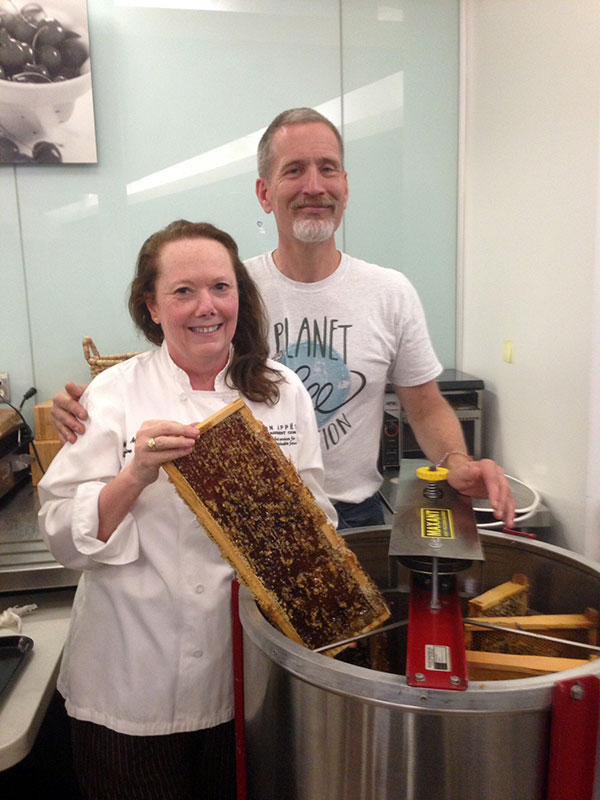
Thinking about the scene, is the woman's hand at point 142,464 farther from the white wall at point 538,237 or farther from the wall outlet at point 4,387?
the wall outlet at point 4,387

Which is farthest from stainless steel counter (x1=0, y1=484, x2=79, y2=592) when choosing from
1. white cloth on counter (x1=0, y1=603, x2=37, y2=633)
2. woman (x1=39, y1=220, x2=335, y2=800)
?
woman (x1=39, y1=220, x2=335, y2=800)

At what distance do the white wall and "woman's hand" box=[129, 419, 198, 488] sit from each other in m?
1.46

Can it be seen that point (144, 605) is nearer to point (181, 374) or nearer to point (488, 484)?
point (181, 374)

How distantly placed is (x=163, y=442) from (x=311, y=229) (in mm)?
709

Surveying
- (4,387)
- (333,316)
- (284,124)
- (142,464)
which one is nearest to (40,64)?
(4,387)

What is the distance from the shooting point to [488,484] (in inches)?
44.3

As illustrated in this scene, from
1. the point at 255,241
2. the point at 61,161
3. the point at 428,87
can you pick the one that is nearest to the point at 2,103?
the point at 61,161

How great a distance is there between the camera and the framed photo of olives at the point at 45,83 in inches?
98.3

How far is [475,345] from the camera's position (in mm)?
2914

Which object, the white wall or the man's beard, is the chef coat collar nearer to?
the man's beard

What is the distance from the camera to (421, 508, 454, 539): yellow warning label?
0.89 meters

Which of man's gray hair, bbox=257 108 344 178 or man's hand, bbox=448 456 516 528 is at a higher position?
man's gray hair, bbox=257 108 344 178

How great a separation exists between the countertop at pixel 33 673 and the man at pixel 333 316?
0.80 meters

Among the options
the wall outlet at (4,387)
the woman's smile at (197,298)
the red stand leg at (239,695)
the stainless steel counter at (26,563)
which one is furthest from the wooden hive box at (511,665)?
the wall outlet at (4,387)
